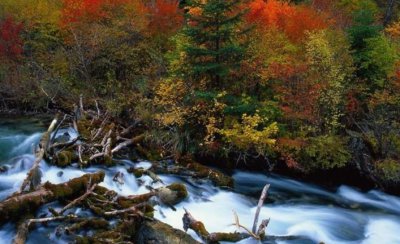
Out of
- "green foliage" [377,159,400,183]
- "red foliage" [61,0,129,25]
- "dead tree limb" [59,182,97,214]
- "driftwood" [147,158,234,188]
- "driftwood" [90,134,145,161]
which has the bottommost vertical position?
"dead tree limb" [59,182,97,214]

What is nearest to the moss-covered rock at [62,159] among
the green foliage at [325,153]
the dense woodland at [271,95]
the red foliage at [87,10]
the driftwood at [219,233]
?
the dense woodland at [271,95]

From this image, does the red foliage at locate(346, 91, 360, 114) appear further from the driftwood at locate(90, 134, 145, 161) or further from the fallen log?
the fallen log

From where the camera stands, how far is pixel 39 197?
11.2m

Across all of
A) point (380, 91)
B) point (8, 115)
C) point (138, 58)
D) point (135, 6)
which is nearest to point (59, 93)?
point (8, 115)

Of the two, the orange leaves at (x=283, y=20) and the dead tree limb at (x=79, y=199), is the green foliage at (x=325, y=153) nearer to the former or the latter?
the orange leaves at (x=283, y=20)

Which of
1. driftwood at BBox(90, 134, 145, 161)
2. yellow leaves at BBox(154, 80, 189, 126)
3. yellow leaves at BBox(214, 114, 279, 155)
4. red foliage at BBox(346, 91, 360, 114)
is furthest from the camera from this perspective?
red foliage at BBox(346, 91, 360, 114)

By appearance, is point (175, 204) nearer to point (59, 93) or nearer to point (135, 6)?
point (59, 93)

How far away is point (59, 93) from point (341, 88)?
47.8 ft

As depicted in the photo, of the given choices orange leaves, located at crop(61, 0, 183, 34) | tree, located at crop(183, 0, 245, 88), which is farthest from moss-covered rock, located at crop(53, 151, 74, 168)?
orange leaves, located at crop(61, 0, 183, 34)

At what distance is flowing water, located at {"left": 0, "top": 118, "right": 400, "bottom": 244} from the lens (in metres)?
12.8

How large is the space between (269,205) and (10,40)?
60.9 ft

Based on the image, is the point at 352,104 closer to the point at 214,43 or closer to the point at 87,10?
the point at 214,43

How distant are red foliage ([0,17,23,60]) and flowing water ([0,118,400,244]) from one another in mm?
9540

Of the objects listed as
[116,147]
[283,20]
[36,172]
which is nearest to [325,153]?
[283,20]
